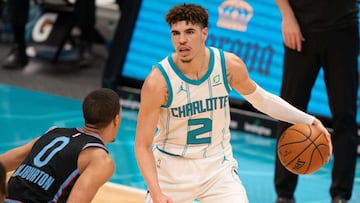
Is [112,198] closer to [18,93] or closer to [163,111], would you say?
[163,111]

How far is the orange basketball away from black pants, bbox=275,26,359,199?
2.85 ft

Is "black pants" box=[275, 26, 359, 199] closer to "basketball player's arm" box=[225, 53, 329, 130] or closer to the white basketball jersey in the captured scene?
"basketball player's arm" box=[225, 53, 329, 130]

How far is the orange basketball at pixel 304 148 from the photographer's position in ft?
17.2

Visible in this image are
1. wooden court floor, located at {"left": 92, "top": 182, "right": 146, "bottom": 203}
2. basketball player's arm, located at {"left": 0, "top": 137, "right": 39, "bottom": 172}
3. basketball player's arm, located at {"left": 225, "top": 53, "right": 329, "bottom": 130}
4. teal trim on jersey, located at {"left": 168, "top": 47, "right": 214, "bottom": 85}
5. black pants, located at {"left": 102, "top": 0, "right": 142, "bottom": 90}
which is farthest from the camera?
black pants, located at {"left": 102, "top": 0, "right": 142, "bottom": 90}

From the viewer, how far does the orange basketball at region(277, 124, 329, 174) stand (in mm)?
5250

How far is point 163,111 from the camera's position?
5.01 metres

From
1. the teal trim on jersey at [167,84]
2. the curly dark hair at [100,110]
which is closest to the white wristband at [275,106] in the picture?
the teal trim on jersey at [167,84]

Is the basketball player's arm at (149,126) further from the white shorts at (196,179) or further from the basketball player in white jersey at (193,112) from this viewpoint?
the white shorts at (196,179)

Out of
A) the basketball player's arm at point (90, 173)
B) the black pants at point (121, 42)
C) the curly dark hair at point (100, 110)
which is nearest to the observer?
the basketball player's arm at point (90, 173)

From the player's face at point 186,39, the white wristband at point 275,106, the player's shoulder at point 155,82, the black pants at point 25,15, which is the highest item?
the player's face at point 186,39

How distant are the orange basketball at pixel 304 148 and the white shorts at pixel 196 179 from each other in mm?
429

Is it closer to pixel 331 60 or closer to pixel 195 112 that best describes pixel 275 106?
pixel 195 112

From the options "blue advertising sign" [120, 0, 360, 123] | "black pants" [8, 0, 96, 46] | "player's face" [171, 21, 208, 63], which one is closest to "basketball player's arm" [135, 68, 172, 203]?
"player's face" [171, 21, 208, 63]

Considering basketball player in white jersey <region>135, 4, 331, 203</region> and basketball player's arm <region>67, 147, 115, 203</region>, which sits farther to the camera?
basketball player in white jersey <region>135, 4, 331, 203</region>
